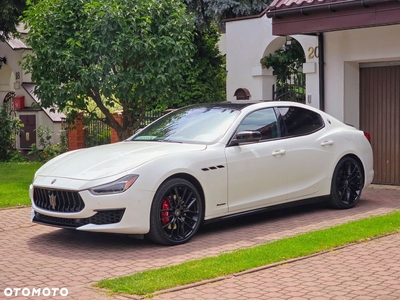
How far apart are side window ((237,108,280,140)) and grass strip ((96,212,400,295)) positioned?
1.47 meters

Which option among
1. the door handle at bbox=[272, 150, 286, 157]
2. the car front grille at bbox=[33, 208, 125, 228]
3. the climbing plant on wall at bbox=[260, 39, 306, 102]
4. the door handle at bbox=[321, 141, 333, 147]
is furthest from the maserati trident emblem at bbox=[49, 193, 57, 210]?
the climbing plant on wall at bbox=[260, 39, 306, 102]

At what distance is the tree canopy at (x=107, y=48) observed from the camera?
12828 millimetres

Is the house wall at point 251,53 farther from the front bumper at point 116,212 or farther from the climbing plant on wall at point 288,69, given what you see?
the front bumper at point 116,212

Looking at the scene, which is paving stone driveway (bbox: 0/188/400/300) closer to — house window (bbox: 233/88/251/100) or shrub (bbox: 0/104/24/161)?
house window (bbox: 233/88/251/100)

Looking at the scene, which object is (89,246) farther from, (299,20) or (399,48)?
(399,48)

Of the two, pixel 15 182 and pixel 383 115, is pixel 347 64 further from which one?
pixel 15 182

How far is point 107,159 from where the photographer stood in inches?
321

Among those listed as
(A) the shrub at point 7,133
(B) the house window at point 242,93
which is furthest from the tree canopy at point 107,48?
(A) the shrub at point 7,133

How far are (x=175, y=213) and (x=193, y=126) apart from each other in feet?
4.96

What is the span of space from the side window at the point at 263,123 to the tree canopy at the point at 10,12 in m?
10.7

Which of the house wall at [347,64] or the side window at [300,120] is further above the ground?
the house wall at [347,64]

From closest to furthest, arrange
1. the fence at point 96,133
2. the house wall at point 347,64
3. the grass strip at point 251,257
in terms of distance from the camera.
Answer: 1. the grass strip at point 251,257
2. the house wall at point 347,64
3. the fence at point 96,133

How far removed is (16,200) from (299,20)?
548 cm

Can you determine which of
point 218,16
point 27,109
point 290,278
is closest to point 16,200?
point 290,278
